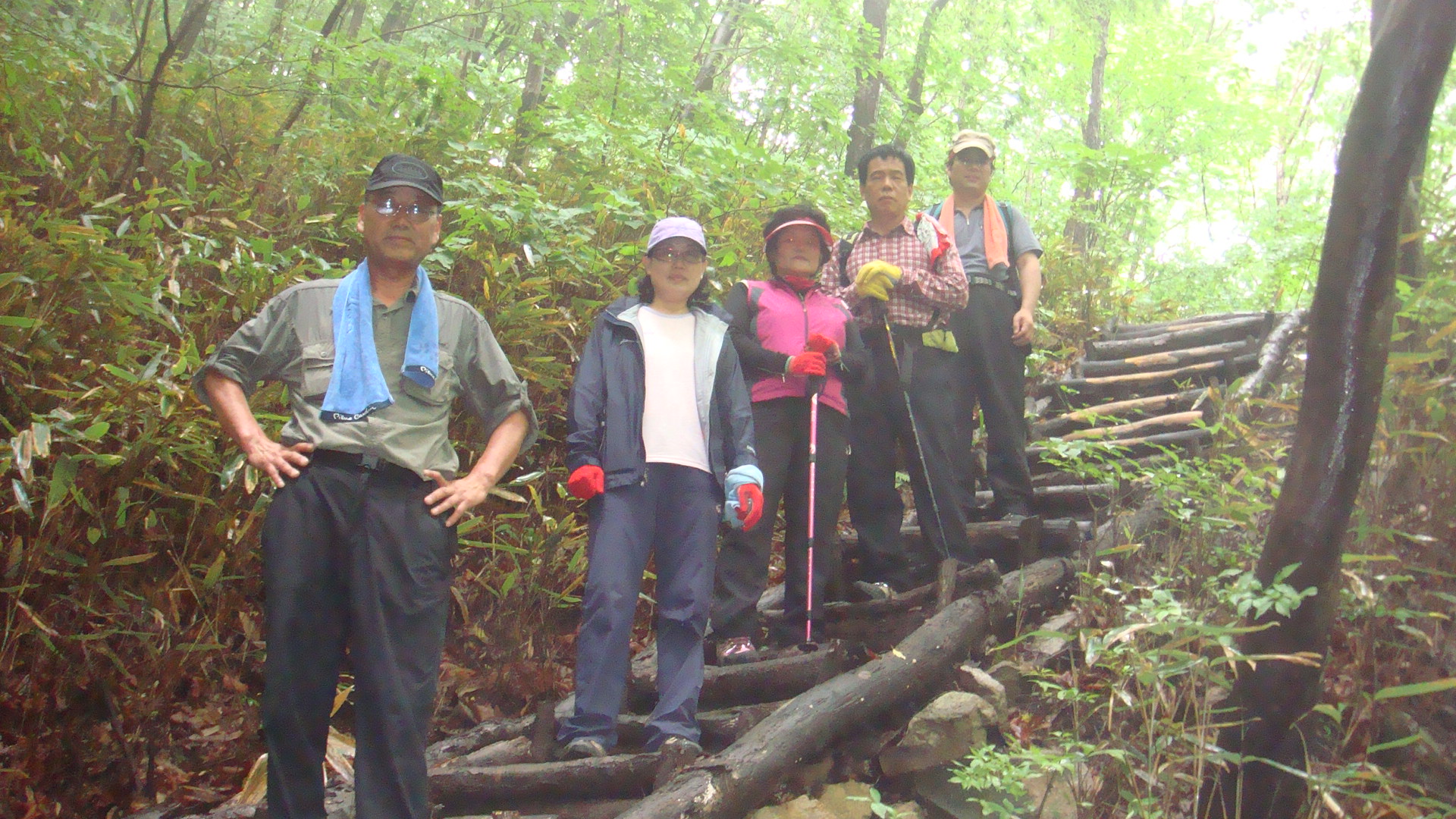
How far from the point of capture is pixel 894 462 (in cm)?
500

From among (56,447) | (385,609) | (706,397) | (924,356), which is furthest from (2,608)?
(924,356)

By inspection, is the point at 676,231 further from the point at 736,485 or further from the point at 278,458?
the point at 278,458

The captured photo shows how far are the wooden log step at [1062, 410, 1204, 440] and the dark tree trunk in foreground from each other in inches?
164

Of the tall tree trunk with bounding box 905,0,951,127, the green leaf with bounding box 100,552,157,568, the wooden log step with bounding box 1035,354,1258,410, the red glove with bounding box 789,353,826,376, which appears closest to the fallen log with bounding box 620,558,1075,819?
the red glove with bounding box 789,353,826,376

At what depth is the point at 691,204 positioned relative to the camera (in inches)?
293

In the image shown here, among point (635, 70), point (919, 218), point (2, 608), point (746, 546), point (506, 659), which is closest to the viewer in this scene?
point (2, 608)

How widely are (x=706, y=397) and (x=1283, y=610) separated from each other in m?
2.24

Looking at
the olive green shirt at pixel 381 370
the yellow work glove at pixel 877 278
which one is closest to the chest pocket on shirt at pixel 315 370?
the olive green shirt at pixel 381 370

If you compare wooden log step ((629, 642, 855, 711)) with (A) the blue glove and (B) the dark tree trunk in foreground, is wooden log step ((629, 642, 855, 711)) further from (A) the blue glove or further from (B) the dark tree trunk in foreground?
(B) the dark tree trunk in foreground

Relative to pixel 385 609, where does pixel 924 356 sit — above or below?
above

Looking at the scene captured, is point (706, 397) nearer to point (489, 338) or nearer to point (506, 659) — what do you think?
point (489, 338)

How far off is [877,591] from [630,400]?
188 cm

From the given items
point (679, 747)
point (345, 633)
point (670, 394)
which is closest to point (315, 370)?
point (345, 633)

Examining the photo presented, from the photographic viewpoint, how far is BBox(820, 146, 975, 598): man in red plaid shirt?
16.2 feet
